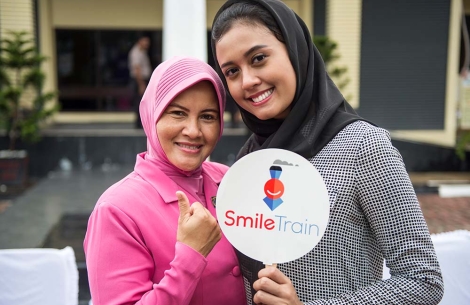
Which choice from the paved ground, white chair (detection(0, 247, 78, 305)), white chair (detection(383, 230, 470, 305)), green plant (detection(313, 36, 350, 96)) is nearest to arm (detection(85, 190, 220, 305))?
white chair (detection(0, 247, 78, 305))

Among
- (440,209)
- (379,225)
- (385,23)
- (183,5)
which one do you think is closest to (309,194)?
(379,225)

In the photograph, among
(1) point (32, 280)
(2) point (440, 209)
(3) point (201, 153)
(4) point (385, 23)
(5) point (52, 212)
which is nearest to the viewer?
(3) point (201, 153)

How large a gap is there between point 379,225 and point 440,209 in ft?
19.1

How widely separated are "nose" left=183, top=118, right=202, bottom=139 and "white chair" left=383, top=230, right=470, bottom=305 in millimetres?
1519

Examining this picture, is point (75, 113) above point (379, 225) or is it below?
below

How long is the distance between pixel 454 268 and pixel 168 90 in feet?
5.96

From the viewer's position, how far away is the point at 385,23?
11797 millimetres

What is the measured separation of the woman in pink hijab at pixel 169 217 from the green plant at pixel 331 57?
317 inches

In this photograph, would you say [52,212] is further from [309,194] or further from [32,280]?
[309,194]

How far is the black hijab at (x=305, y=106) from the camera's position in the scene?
149cm

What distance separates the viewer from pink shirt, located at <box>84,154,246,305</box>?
4.60ft

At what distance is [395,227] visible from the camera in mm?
1393

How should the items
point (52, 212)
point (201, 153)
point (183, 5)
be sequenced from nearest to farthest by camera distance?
point (201, 153)
point (183, 5)
point (52, 212)

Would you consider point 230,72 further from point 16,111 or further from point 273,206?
point 16,111
